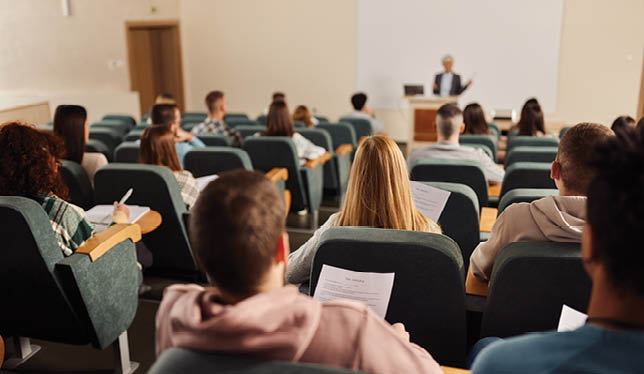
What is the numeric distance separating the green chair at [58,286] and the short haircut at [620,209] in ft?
6.25

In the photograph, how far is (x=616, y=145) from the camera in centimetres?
79

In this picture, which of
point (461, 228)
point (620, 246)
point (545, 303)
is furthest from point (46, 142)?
point (620, 246)

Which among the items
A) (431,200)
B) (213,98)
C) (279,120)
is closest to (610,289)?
(431,200)

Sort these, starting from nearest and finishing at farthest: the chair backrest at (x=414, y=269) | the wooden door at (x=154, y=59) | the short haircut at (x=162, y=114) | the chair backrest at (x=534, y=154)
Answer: the chair backrest at (x=414, y=269) → the chair backrest at (x=534, y=154) → the short haircut at (x=162, y=114) → the wooden door at (x=154, y=59)

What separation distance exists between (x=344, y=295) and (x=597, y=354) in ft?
2.95

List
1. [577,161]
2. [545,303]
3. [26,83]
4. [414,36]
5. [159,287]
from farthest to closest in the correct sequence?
[26,83], [414,36], [159,287], [577,161], [545,303]

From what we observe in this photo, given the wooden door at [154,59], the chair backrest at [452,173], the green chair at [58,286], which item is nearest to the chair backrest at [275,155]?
the chair backrest at [452,173]

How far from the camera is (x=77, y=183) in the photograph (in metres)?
3.17

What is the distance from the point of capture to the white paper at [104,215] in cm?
257

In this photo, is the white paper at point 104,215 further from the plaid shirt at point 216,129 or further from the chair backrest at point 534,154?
the plaid shirt at point 216,129

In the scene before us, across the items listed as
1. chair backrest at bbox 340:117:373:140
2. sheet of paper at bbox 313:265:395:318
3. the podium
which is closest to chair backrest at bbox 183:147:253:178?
sheet of paper at bbox 313:265:395:318

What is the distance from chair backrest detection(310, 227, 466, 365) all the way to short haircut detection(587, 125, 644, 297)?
0.75 m

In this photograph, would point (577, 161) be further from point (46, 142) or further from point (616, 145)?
point (46, 142)

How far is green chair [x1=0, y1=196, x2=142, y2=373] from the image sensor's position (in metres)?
1.99
